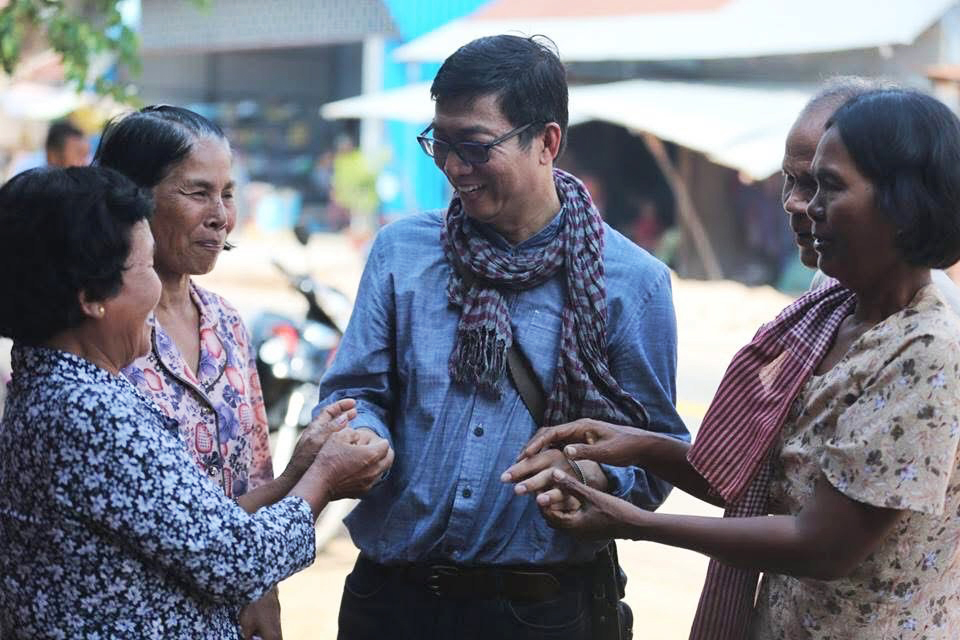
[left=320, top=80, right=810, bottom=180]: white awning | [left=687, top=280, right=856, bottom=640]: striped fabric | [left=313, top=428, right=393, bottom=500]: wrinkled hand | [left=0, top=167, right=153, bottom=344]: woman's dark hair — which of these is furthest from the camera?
[left=320, top=80, right=810, bottom=180]: white awning

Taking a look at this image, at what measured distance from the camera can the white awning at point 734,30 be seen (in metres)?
14.6

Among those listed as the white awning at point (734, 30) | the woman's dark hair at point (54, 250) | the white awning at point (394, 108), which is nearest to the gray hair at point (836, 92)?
the woman's dark hair at point (54, 250)

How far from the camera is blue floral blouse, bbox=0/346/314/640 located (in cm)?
209

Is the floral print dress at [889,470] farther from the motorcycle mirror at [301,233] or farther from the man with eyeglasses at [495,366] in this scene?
the motorcycle mirror at [301,233]

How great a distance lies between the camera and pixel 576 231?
111 inches

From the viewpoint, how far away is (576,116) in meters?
15.5

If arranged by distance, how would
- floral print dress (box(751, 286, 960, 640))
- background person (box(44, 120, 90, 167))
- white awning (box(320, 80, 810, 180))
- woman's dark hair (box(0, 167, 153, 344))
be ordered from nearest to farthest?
floral print dress (box(751, 286, 960, 640)) < woman's dark hair (box(0, 167, 153, 344)) < background person (box(44, 120, 90, 167)) < white awning (box(320, 80, 810, 180))

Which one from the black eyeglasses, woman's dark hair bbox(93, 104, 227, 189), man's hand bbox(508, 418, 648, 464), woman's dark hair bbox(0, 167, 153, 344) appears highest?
the black eyeglasses

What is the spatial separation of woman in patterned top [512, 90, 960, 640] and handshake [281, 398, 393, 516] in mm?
574

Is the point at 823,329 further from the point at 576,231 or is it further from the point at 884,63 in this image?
the point at 884,63

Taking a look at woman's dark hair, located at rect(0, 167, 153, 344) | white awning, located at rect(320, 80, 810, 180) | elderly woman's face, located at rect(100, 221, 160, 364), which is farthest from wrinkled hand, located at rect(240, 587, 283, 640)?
white awning, located at rect(320, 80, 810, 180)

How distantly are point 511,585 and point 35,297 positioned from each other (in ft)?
3.97

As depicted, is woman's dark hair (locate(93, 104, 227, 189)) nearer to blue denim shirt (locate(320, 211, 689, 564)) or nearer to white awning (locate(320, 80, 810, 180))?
blue denim shirt (locate(320, 211, 689, 564))

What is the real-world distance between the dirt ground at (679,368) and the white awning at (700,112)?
1.79m
